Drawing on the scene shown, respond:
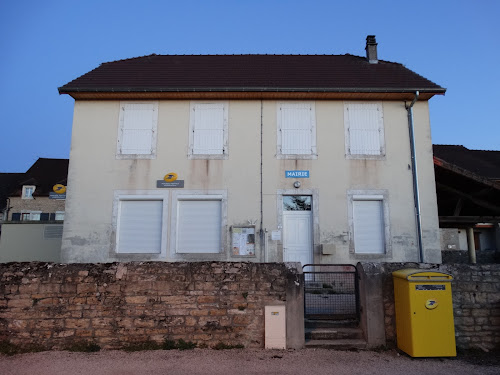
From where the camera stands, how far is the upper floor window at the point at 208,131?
1147cm

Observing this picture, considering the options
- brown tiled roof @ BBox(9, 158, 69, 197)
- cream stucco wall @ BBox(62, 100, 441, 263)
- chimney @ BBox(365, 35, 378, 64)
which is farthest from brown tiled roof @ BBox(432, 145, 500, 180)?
brown tiled roof @ BBox(9, 158, 69, 197)

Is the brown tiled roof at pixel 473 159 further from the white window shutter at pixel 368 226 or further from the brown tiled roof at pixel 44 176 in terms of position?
the brown tiled roof at pixel 44 176

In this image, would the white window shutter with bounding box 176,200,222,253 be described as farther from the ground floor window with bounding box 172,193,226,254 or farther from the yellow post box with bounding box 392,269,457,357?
the yellow post box with bounding box 392,269,457,357

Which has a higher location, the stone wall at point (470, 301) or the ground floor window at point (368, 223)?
the ground floor window at point (368, 223)

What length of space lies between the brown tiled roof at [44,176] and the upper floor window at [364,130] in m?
25.7

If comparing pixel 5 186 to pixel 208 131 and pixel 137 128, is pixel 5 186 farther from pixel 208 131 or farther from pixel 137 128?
pixel 208 131

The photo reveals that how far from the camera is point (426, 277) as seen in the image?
5434mm

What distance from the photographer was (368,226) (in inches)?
437

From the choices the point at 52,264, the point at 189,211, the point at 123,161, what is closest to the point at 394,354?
the point at 52,264

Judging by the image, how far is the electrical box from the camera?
18.7 ft

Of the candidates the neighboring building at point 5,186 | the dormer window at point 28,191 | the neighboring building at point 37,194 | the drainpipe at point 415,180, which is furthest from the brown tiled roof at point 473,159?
the neighboring building at point 5,186

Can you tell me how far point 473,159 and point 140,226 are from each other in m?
21.1

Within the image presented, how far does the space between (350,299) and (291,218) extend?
15.3ft

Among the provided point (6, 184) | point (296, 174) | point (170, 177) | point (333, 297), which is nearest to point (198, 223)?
point (170, 177)
